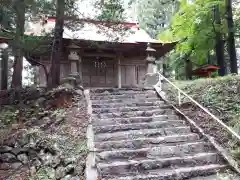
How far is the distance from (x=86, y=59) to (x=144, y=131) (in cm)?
934

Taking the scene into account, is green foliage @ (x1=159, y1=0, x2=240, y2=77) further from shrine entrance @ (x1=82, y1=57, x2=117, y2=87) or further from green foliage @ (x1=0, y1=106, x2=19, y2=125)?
green foliage @ (x1=0, y1=106, x2=19, y2=125)

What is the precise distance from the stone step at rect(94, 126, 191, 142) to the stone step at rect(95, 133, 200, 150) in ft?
0.90

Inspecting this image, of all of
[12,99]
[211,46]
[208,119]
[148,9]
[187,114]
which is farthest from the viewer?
[148,9]

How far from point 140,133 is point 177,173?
5.85 feet

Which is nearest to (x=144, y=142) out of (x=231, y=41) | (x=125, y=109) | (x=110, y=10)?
(x=125, y=109)

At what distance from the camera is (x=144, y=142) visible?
653 centimetres

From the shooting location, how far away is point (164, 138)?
6684mm

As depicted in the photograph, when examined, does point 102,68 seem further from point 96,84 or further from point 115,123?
point 115,123

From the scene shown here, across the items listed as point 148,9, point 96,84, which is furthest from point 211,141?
point 148,9

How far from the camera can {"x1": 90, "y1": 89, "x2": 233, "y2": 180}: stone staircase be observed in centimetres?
542

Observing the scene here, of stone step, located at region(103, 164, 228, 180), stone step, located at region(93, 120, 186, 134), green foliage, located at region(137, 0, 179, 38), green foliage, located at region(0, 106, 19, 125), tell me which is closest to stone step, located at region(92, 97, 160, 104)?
stone step, located at region(93, 120, 186, 134)

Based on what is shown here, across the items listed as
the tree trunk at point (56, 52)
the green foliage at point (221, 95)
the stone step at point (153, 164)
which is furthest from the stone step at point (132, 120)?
the tree trunk at point (56, 52)

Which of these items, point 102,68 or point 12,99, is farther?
point 102,68

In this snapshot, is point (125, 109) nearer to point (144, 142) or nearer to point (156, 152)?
point (144, 142)
